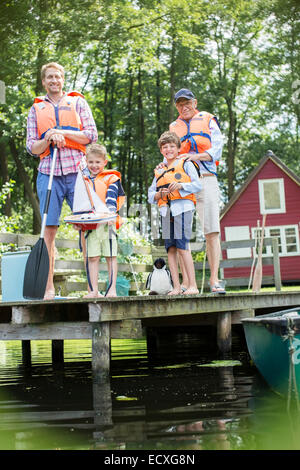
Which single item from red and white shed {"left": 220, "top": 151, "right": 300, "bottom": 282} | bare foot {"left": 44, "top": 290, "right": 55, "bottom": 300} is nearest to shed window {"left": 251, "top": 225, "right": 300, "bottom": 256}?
red and white shed {"left": 220, "top": 151, "right": 300, "bottom": 282}

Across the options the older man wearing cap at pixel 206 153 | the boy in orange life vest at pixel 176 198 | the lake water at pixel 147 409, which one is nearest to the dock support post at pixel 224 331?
the lake water at pixel 147 409

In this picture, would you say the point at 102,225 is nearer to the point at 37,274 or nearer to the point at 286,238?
the point at 37,274

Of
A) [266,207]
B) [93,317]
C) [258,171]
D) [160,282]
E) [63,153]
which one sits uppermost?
[258,171]

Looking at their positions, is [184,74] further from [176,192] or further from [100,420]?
[100,420]

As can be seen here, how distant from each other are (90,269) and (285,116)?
31205 millimetres

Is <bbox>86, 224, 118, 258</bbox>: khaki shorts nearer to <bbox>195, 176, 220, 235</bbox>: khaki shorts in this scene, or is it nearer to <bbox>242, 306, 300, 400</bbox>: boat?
<bbox>195, 176, 220, 235</bbox>: khaki shorts

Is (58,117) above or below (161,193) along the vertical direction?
above

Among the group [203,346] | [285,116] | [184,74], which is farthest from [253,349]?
[285,116]

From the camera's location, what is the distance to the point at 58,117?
5.73m

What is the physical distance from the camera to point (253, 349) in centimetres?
528

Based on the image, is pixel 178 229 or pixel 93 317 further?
pixel 178 229

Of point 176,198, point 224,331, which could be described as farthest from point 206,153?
point 224,331

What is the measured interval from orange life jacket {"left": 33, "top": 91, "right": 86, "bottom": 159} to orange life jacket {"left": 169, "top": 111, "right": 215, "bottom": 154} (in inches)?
45.4

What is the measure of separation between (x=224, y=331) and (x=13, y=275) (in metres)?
2.41
